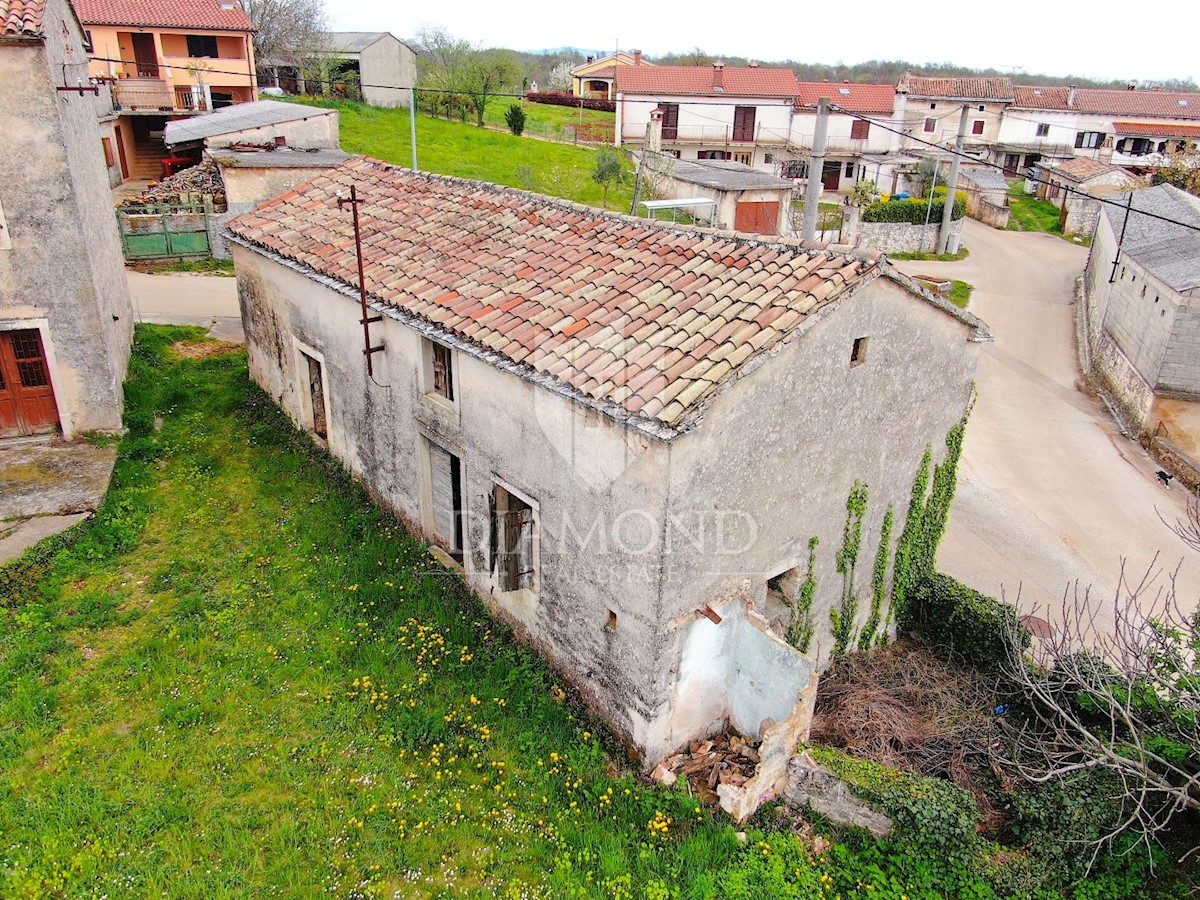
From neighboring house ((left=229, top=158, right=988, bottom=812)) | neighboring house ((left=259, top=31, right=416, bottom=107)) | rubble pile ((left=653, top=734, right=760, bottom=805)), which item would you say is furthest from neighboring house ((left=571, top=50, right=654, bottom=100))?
rubble pile ((left=653, top=734, right=760, bottom=805))

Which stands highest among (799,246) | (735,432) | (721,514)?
(799,246)

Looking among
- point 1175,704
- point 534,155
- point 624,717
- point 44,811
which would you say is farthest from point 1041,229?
point 44,811

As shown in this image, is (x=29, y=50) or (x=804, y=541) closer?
(x=804, y=541)

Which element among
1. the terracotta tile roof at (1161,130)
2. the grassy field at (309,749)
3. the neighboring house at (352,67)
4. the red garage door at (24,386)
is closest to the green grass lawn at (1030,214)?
the terracotta tile roof at (1161,130)

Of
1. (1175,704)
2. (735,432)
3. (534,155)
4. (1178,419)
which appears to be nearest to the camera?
(735,432)

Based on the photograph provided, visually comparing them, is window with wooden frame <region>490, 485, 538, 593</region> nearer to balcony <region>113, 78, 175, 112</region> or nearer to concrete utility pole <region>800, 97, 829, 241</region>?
→ concrete utility pole <region>800, 97, 829, 241</region>

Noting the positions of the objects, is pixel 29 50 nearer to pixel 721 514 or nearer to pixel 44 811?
pixel 44 811

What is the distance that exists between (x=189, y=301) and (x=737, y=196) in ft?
57.6

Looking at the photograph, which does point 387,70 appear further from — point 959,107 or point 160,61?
point 959,107

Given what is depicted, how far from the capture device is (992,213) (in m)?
43.3

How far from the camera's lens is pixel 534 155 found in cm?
4162

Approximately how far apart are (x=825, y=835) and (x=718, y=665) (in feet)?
6.20

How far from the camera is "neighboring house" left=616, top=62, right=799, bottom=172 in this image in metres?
46.3

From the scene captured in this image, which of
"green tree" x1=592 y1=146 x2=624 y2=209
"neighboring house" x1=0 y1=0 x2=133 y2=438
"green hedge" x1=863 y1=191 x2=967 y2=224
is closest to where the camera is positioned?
"neighboring house" x1=0 y1=0 x2=133 y2=438
